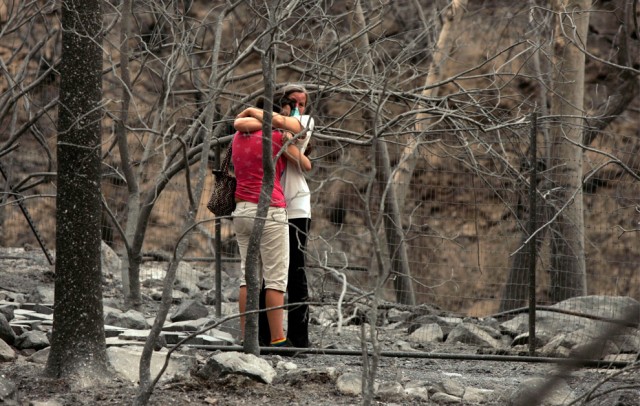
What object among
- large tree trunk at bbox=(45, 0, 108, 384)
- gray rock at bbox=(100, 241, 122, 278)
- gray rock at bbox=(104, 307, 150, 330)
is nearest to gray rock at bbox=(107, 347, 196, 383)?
large tree trunk at bbox=(45, 0, 108, 384)

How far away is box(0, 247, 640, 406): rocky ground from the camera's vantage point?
4.96 meters

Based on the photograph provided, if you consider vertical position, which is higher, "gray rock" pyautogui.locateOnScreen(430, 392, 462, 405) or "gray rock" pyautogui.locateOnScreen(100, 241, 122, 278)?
"gray rock" pyautogui.locateOnScreen(100, 241, 122, 278)

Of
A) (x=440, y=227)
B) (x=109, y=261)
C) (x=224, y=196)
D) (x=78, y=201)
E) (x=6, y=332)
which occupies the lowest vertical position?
(x=6, y=332)

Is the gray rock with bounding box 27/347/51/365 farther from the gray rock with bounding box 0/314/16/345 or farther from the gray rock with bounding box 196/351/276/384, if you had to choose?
the gray rock with bounding box 196/351/276/384

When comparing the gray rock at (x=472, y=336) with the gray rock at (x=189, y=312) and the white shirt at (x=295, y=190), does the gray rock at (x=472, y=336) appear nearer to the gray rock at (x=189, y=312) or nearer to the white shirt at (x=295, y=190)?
the gray rock at (x=189, y=312)

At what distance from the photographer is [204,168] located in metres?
4.80

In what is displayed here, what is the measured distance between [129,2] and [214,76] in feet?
4.52

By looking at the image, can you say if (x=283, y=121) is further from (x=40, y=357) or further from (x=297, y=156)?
(x=40, y=357)

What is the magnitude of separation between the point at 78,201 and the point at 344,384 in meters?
1.71

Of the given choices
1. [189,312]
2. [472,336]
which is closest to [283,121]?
[189,312]

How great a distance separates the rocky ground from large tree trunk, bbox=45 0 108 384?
0.63 feet

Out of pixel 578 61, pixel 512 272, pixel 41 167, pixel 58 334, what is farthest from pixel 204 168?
pixel 41 167

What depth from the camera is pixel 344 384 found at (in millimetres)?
5402

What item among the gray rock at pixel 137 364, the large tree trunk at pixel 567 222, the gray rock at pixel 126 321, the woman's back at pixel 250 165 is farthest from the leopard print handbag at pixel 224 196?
the large tree trunk at pixel 567 222
